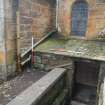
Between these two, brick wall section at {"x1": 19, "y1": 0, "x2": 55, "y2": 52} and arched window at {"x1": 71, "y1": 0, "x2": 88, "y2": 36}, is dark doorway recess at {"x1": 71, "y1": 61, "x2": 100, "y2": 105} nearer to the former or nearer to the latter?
arched window at {"x1": 71, "y1": 0, "x2": 88, "y2": 36}

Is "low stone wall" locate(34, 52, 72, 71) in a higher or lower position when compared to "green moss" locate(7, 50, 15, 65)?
lower

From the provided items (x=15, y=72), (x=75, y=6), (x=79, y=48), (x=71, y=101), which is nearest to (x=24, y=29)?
(x=15, y=72)

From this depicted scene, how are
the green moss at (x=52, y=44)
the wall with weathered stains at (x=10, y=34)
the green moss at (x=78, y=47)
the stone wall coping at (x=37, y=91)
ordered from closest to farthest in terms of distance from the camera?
the stone wall coping at (x=37, y=91) < the wall with weathered stains at (x=10, y=34) < the green moss at (x=78, y=47) < the green moss at (x=52, y=44)

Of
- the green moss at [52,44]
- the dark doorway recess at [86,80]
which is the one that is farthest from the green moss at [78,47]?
the dark doorway recess at [86,80]

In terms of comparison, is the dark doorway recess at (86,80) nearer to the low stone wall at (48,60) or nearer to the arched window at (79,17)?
the low stone wall at (48,60)

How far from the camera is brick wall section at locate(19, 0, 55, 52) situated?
602 cm

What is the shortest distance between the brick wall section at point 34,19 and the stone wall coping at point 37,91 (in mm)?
1739

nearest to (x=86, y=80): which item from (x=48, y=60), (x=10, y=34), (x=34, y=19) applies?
(x=48, y=60)

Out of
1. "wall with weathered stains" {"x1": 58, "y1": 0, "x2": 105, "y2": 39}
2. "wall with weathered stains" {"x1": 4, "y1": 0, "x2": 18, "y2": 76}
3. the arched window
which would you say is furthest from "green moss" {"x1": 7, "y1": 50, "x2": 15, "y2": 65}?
the arched window

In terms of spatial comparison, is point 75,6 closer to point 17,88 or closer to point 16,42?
point 16,42

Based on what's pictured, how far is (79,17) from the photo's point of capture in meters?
7.37

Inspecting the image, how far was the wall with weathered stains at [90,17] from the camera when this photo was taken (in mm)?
6836

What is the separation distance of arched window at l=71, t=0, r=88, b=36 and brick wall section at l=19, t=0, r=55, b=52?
3.56 feet

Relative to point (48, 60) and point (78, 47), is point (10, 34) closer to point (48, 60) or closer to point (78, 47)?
point (48, 60)
